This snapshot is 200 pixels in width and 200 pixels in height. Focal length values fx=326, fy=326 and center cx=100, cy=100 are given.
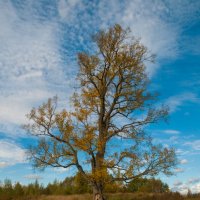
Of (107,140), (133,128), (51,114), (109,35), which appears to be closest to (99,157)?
(107,140)

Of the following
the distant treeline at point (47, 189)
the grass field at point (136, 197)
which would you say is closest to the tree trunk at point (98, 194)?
the grass field at point (136, 197)

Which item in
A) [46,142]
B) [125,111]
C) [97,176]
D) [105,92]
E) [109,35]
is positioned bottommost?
[97,176]

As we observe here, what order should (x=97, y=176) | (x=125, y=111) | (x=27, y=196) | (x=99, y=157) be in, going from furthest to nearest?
(x=27, y=196) → (x=125, y=111) → (x=99, y=157) → (x=97, y=176)

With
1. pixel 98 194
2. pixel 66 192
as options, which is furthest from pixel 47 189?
pixel 98 194

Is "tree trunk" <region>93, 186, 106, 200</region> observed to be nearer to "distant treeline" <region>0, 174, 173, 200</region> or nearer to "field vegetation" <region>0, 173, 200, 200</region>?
"field vegetation" <region>0, 173, 200, 200</region>

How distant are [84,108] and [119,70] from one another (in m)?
4.08

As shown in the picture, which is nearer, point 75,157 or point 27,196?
point 75,157

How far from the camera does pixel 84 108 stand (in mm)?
25031

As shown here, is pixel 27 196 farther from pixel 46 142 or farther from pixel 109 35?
pixel 109 35

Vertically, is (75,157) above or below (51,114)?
below

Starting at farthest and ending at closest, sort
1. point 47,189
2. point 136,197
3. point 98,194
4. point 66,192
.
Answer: point 47,189, point 66,192, point 136,197, point 98,194

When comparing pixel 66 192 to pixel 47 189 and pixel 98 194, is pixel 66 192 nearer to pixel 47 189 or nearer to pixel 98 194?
pixel 47 189

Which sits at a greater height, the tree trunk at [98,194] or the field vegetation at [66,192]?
the field vegetation at [66,192]

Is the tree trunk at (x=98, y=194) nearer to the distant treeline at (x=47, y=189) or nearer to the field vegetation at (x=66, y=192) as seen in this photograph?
the field vegetation at (x=66, y=192)
